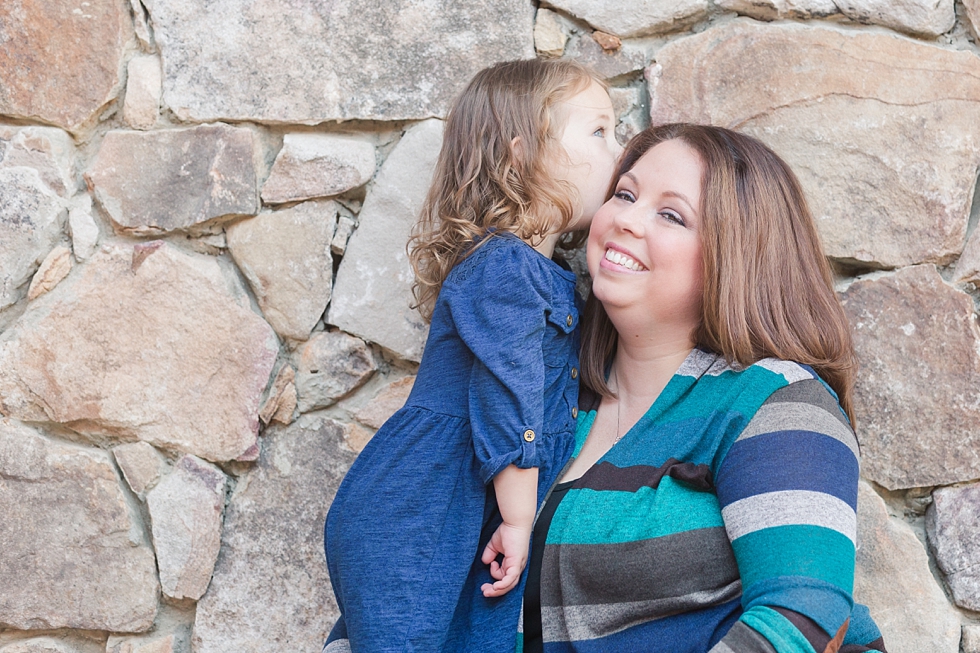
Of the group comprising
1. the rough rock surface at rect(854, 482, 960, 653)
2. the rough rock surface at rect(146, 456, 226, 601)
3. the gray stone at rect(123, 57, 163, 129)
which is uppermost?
the gray stone at rect(123, 57, 163, 129)

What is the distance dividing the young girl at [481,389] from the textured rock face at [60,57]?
0.77 metres

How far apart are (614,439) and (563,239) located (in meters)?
0.53

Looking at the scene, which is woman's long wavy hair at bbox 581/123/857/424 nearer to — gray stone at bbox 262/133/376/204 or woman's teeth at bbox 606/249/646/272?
woman's teeth at bbox 606/249/646/272

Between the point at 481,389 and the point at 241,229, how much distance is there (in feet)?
2.36

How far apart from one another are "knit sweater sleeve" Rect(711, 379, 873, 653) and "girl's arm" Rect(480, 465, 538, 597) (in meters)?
0.34

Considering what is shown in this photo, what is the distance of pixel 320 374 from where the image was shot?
191cm

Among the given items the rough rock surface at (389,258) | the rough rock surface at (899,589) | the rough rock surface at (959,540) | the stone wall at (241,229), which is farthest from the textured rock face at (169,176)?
the rough rock surface at (959,540)

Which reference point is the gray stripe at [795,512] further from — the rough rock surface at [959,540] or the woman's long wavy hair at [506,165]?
the woman's long wavy hair at [506,165]

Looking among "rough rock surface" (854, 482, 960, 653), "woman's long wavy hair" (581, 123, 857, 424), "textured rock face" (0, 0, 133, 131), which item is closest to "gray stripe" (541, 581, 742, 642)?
"woman's long wavy hair" (581, 123, 857, 424)

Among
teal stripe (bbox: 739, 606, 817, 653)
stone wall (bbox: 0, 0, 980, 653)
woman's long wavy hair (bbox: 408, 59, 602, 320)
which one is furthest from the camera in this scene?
stone wall (bbox: 0, 0, 980, 653)

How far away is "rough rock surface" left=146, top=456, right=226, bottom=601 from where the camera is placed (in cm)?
187

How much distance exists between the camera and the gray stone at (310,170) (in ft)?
6.20

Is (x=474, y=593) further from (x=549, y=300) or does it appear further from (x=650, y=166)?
(x=650, y=166)

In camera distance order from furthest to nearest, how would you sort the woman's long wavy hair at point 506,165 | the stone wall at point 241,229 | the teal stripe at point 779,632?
the stone wall at point 241,229, the woman's long wavy hair at point 506,165, the teal stripe at point 779,632
